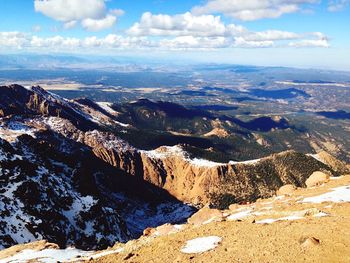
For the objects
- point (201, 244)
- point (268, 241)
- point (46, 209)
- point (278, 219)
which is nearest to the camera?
point (268, 241)

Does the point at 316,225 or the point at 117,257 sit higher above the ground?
the point at 316,225

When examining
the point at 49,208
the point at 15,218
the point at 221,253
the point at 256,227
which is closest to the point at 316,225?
the point at 256,227

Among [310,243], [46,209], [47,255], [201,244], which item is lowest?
[46,209]

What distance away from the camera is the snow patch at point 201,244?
41281mm

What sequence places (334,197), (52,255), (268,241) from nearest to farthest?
(268,241)
(52,255)
(334,197)

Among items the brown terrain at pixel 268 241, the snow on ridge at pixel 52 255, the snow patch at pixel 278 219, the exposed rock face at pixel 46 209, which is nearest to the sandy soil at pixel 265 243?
the brown terrain at pixel 268 241

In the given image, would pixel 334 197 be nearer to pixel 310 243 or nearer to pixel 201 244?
pixel 310 243

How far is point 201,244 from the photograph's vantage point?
4300 centimetres

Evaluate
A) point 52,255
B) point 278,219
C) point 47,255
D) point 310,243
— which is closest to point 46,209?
point 47,255

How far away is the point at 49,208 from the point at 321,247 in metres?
84.2

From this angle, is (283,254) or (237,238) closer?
(283,254)

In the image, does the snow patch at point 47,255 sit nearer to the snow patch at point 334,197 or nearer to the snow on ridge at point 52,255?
the snow on ridge at point 52,255

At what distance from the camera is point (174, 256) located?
132 feet

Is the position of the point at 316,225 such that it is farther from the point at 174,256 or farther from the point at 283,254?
the point at 174,256
